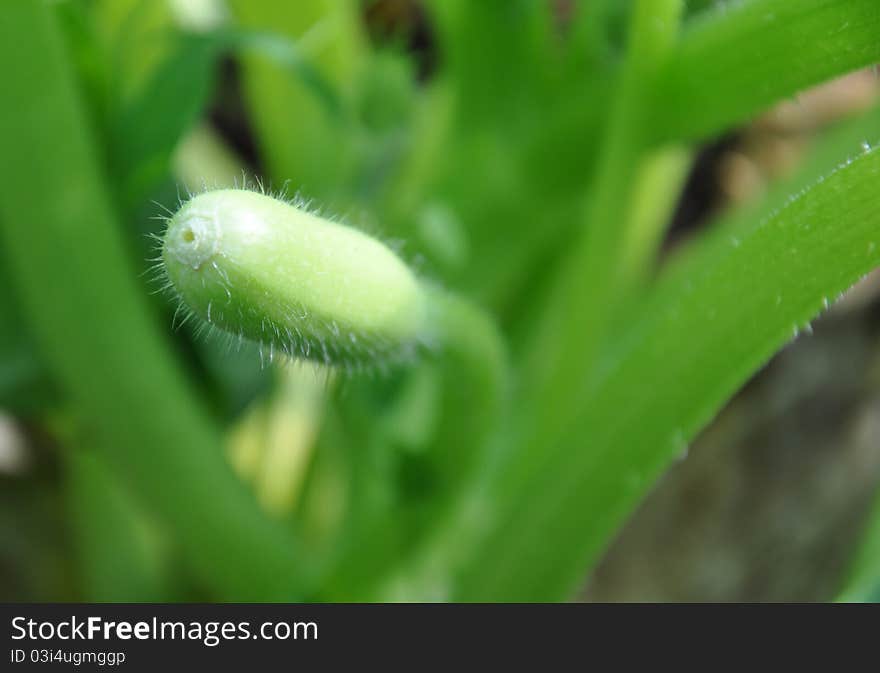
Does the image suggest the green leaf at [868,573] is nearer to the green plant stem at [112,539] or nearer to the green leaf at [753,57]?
the green leaf at [753,57]

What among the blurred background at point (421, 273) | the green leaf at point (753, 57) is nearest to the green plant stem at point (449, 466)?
the blurred background at point (421, 273)

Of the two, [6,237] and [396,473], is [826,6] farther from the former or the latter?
[6,237]

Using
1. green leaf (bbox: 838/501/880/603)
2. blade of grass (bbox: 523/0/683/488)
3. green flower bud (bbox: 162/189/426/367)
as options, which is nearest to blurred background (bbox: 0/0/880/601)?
blade of grass (bbox: 523/0/683/488)

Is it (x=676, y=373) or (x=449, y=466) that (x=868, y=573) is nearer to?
→ (x=676, y=373)

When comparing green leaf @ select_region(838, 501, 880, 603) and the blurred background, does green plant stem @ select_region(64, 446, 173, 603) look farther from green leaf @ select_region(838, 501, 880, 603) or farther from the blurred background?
green leaf @ select_region(838, 501, 880, 603)

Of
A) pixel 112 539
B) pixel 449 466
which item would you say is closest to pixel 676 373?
pixel 449 466
